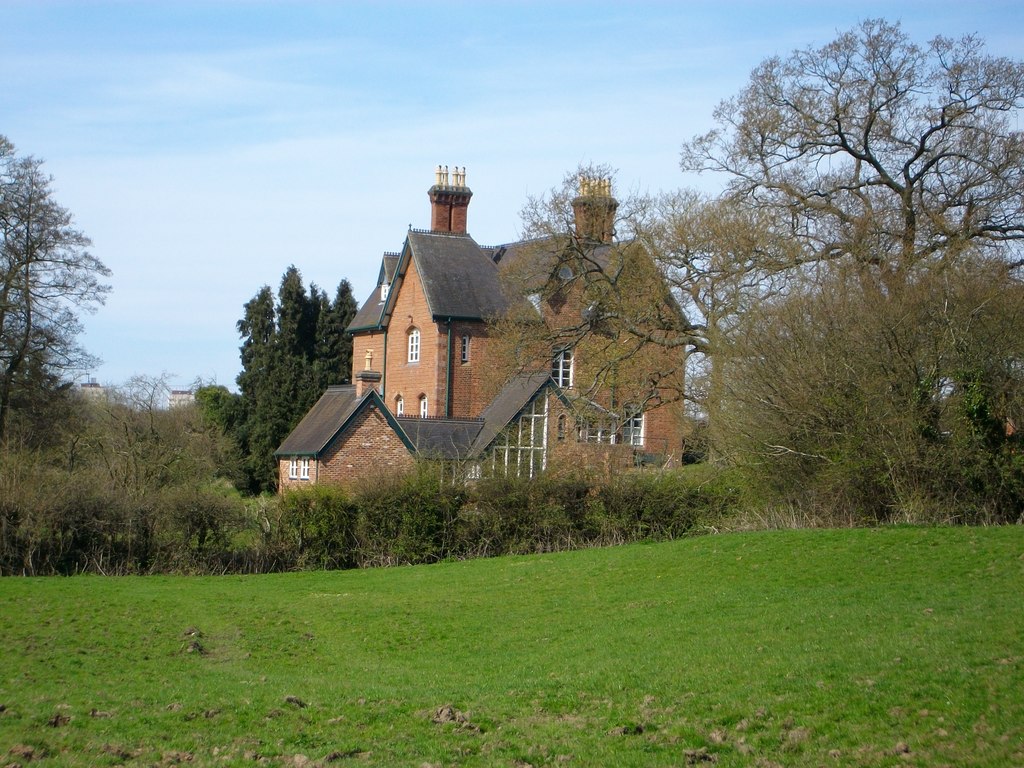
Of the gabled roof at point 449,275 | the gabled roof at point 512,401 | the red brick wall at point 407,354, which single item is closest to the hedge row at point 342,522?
the gabled roof at point 512,401

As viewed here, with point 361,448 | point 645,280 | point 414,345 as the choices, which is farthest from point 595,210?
point 414,345

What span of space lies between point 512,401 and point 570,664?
2790cm

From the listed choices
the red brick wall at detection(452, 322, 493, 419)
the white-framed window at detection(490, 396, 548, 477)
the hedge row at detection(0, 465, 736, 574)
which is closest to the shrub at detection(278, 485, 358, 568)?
the hedge row at detection(0, 465, 736, 574)

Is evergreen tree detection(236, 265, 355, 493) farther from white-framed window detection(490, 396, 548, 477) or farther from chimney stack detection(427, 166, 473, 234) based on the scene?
white-framed window detection(490, 396, 548, 477)

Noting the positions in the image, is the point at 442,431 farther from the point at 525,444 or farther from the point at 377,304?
the point at 377,304

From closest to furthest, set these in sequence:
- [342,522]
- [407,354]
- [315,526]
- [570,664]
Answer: [570,664]
[315,526]
[342,522]
[407,354]

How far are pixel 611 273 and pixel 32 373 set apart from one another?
72.6 ft

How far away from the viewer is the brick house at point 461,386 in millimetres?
33562

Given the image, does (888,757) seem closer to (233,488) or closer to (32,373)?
(32,373)

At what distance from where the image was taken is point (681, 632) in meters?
14.0

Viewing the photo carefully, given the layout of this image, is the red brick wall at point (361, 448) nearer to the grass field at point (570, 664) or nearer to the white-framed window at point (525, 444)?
the white-framed window at point (525, 444)

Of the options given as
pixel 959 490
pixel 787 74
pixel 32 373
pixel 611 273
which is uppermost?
pixel 787 74

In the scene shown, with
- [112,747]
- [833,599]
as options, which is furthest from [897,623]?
[112,747]

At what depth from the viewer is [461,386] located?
159ft
